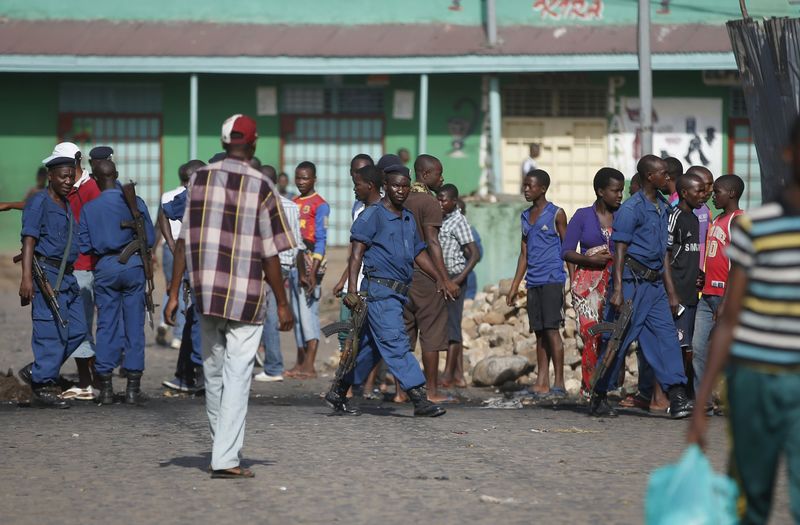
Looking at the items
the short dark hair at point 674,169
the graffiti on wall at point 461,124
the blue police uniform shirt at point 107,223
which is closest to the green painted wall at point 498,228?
the graffiti on wall at point 461,124

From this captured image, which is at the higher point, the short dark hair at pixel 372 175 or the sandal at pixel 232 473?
the short dark hair at pixel 372 175

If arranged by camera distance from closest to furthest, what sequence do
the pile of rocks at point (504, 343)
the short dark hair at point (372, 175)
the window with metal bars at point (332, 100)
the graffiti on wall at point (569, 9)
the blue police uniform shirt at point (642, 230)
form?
the blue police uniform shirt at point (642, 230), the short dark hair at point (372, 175), the pile of rocks at point (504, 343), the graffiti on wall at point (569, 9), the window with metal bars at point (332, 100)

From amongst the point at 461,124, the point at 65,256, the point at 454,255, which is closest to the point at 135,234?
the point at 65,256

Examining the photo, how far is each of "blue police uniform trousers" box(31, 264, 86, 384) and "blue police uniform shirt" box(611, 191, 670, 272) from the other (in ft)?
14.0

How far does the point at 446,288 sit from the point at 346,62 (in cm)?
1120

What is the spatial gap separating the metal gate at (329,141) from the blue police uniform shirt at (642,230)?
499 inches

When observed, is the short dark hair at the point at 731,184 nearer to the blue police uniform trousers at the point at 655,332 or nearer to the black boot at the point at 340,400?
the blue police uniform trousers at the point at 655,332

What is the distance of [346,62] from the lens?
2075cm

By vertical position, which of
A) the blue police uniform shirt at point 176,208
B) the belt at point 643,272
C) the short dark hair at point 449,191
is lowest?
the belt at point 643,272

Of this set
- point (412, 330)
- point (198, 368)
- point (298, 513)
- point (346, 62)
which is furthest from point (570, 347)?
point (346, 62)

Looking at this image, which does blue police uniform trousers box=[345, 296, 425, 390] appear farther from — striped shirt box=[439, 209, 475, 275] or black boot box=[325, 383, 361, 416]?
striped shirt box=[439, 209, 475, 275]

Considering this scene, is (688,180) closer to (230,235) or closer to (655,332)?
(655,332)

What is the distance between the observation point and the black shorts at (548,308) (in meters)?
10.9

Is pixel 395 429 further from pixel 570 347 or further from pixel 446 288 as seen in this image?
pixel 570 347
